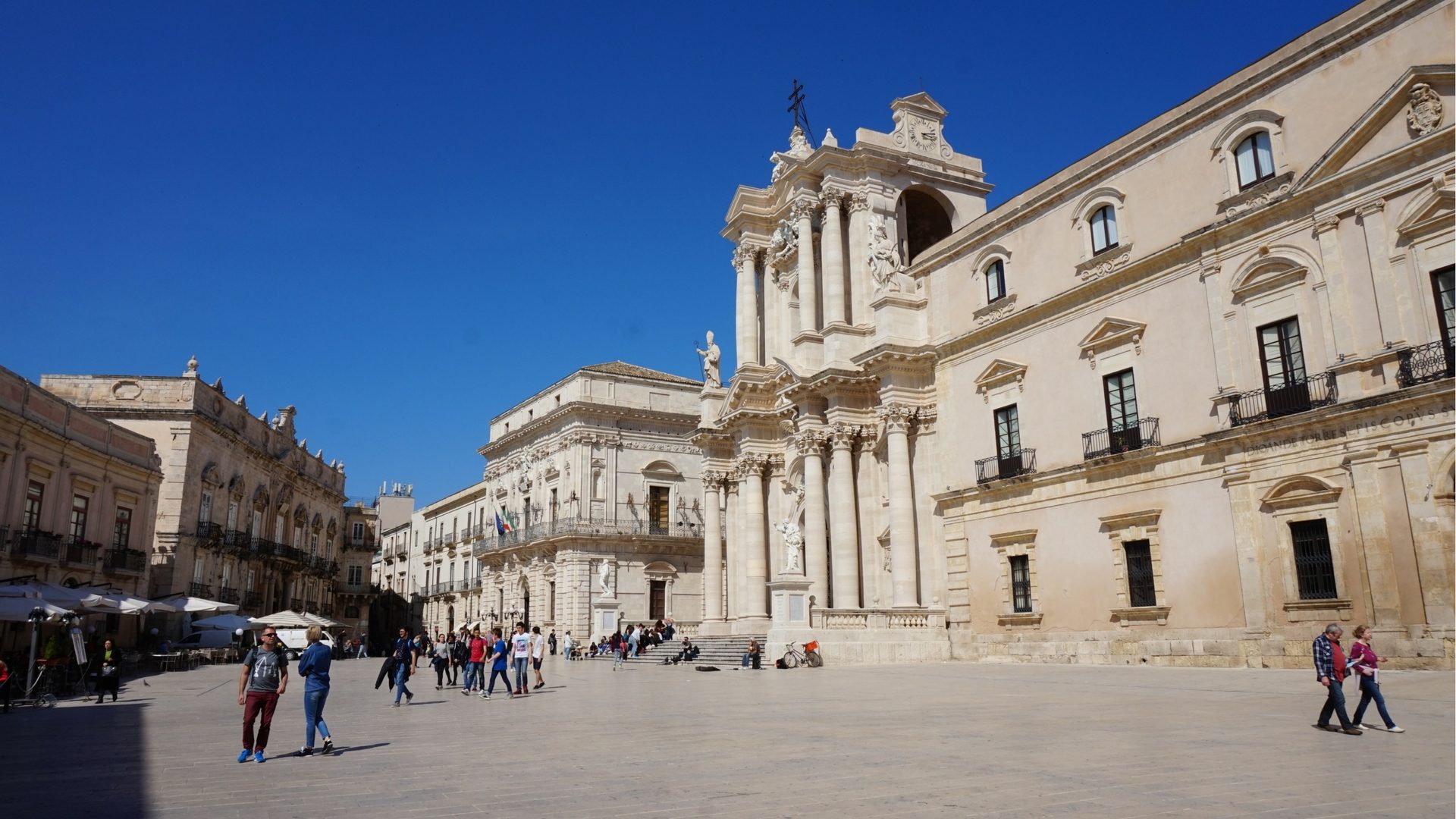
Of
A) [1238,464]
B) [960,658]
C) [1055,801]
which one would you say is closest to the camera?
[1055,801]

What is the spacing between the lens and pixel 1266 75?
775 inches

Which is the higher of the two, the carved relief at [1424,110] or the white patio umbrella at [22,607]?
the carved relief at [1424,110]

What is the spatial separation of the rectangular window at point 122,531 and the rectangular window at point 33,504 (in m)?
3.62

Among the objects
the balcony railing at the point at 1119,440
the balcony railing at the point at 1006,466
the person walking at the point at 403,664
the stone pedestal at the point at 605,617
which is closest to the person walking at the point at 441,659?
the person walking at the point at 403,664

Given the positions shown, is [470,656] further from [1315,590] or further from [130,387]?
[130,387]

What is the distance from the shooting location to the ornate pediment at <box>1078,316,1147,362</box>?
2209 cm

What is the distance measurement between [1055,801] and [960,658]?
20.5 m

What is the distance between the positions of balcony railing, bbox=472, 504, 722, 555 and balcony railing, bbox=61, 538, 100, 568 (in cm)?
2005

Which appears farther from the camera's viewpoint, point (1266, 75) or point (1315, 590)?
point (1266, 75)

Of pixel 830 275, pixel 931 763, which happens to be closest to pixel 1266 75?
pixel 830 275

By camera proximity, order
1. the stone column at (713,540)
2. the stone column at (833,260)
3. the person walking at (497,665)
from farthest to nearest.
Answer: the stone column at (713,540) → the stone column at (833,260) → the person walking at (497,665)

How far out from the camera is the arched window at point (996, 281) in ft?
86.1

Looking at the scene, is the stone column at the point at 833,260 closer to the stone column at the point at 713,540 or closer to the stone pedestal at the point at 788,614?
the stone pedestal at the point at 788,614

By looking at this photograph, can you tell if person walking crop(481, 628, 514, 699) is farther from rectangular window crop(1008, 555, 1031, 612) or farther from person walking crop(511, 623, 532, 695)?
rectangular window crop(1008, 555, 1031, 612)
